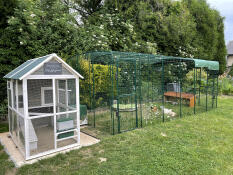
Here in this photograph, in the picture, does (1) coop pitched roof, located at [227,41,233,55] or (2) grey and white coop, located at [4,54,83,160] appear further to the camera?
(1) coop pitched roof, located at [227,41,233,55]

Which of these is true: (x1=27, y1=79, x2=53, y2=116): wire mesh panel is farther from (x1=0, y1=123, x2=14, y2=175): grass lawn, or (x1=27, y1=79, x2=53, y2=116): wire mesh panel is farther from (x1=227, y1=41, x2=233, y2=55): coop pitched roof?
(x1=227, y1=41, x2=233, y2=55): coop pitched roof

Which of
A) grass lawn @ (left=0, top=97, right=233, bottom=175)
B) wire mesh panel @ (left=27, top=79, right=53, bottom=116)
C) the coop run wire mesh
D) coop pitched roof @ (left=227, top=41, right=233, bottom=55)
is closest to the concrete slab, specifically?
grass lawn @ (left=0, top=97, right=233, bottom=175)

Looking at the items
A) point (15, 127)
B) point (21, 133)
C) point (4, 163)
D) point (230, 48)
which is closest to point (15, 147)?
point (15, 127)

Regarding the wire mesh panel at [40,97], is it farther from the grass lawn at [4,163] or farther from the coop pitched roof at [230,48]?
the coop pitched roof at [230,48]

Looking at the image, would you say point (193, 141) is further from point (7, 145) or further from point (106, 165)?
point (7, 145)

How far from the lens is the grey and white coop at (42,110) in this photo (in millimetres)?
3494

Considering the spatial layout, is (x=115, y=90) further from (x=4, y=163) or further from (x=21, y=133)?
(x=4, y=163)

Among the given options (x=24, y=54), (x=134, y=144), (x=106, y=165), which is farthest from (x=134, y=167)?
(x=24, y=54)

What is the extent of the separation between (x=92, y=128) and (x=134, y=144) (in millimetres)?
1784

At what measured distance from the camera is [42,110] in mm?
3902

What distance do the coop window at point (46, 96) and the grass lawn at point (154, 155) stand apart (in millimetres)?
1200

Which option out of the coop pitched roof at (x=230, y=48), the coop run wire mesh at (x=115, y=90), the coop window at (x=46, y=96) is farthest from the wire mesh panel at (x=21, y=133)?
the coop pitched roof at (x=230, y=48)

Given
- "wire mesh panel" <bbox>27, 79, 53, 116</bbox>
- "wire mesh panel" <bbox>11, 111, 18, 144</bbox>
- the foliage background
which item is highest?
the foliage background

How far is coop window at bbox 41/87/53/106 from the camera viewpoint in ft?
12.7
